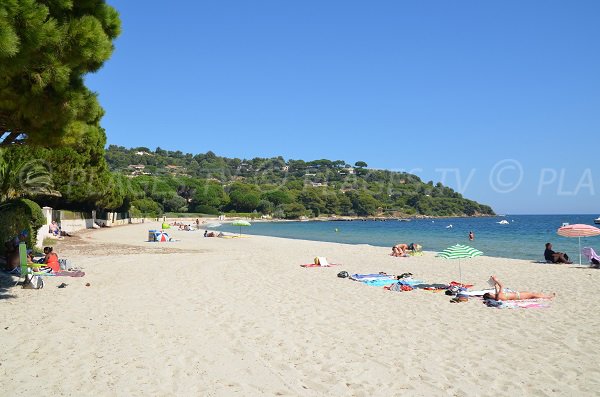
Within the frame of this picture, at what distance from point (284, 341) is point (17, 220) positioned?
12.6m

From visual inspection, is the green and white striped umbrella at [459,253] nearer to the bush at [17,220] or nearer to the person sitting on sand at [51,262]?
the person sitting on sand at [51,262]

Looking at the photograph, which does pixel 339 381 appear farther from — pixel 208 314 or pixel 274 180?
pixel 274 180

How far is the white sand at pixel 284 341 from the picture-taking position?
17.0 ft

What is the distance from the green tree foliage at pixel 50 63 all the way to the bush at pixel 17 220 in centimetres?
714

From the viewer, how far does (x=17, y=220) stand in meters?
15.6

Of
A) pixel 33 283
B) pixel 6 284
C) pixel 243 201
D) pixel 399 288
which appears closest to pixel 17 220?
pixel 6 284

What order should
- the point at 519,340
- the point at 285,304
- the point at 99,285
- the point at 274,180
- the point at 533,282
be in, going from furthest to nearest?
the point at 274,180 → the point at 533,282 → the point at 99,285 → the point at 285,304 → the point at 519,340

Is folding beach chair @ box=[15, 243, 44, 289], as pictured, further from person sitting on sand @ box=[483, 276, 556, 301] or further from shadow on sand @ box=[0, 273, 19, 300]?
person sitting on sand @ box=[483, 276, 556, 301]

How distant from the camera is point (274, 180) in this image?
188125 millimetres

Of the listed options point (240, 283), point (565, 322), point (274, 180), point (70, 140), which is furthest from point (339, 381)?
point (274, 180)

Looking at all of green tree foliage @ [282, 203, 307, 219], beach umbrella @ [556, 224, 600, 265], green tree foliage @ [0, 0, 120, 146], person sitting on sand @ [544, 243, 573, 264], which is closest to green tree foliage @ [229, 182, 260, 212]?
green tree foliage @ [282, 203, 307, 219]

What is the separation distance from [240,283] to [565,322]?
→ 7.79 m

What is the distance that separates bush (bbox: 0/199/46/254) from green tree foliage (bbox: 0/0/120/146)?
23.4 feet

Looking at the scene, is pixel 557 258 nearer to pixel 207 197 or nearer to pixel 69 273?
pixel 69 273
